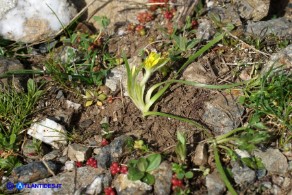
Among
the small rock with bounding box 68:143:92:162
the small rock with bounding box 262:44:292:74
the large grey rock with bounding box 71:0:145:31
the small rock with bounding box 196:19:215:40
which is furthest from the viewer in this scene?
the large grey rock with bounding box 71:0:145:31

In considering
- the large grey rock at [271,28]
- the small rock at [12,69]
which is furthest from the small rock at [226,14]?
the small rock at [12,69]

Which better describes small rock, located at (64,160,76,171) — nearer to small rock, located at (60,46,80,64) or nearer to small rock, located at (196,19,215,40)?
small rock, located at (60,46,80,64)

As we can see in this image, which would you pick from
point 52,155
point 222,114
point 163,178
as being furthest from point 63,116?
point 222,114

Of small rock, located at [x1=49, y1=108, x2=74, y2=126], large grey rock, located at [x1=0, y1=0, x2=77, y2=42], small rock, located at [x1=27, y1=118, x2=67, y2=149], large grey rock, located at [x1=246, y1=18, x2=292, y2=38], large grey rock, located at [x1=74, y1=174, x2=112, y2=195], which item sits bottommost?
large grey rock, located at [x1=74, y1=174, x2=112, y2=195]

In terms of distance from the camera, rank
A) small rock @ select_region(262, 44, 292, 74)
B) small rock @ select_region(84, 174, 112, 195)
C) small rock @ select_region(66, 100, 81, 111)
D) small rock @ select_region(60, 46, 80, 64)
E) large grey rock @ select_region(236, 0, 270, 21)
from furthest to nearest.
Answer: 1. large grey rock @ select_region(236, 0, 270, 21)
2. small rock @ select_region(60, 46, 80, 64)
3. small rock @ select_region(66, 100, 81, 111)
4. small rock @ select_region(262, 44, 292, 74)
5. small rock @ select_region(84, 174, 112, 195)

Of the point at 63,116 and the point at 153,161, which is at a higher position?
the point at 63,116

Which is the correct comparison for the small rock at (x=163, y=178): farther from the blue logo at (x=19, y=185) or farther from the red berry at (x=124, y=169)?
the blue logo at (x=19, y=185)

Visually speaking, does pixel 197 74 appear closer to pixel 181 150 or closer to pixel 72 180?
pixel 181 150

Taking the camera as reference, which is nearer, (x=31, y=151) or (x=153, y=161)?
(x=153, y=161)

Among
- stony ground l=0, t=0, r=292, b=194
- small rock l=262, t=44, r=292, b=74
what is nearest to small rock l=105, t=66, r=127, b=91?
stony ground l=0, t=0, r=292, b=194
